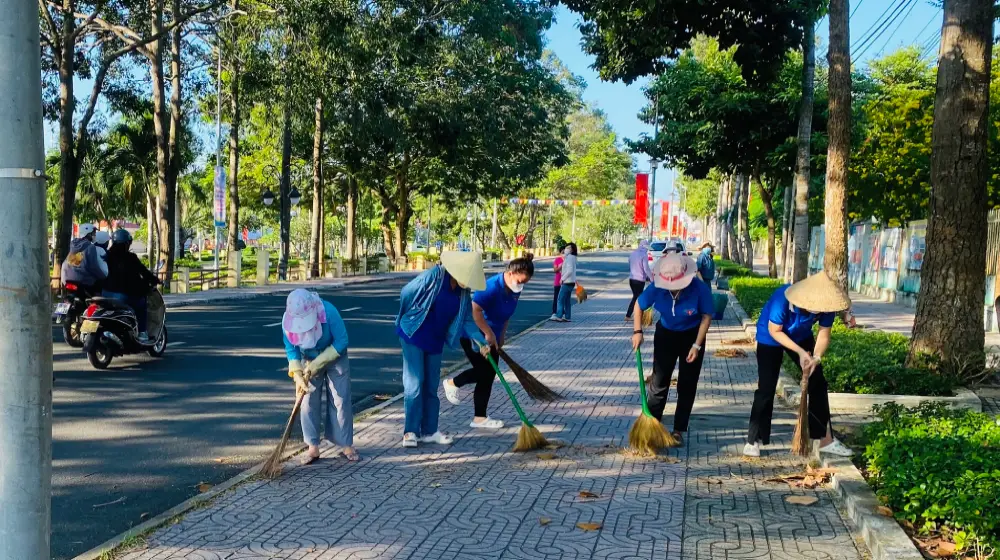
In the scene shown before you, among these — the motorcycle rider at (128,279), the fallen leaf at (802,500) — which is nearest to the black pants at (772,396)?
the fallen leaf at (802,500)

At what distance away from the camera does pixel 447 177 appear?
47.1m

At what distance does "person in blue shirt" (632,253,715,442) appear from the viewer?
295 inches

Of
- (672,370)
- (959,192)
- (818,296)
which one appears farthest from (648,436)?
(959,192)

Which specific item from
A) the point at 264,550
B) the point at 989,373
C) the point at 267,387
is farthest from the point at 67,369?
the point at 989,373

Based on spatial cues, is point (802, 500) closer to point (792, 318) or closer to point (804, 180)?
point (792, 318)

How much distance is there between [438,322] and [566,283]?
12456 mm

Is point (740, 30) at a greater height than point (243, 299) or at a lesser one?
greater

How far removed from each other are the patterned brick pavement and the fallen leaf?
2.0 inches

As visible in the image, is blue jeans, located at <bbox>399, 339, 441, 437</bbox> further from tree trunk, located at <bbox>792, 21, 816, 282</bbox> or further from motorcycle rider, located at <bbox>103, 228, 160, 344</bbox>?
tree trunk, located at <bbox>792, 21, 816, 282</bbox>

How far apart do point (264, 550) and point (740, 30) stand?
8.70m

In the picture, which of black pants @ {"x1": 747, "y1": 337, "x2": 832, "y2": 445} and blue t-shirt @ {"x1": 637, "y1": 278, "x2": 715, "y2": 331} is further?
blue t-shirt @ {"x1": 637, "y1": 278, "x2": 715, "y2": 331}

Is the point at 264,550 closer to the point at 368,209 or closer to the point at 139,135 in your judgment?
the point at 139,135

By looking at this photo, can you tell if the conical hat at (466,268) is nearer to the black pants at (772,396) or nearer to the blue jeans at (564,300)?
the black pants at (772,396)

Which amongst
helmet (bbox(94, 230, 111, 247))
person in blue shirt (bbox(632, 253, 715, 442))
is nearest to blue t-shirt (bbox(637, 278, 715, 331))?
person in blue shirt (bbox(632, 253, 715, 442))
